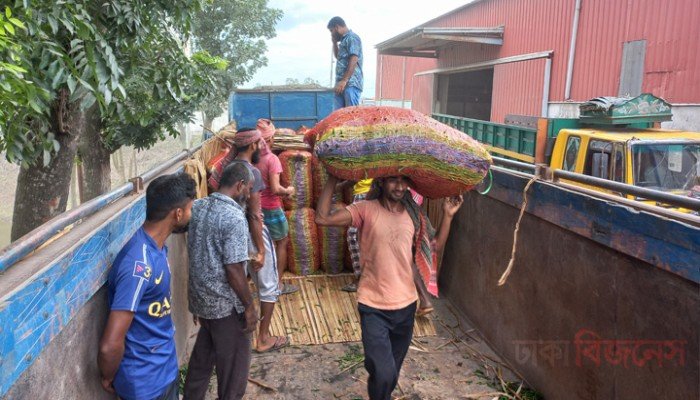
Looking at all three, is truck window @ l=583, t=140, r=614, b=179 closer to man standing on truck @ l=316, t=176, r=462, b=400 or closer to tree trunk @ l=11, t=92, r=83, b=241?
man standing on truck @ l=316, t=176, r=462, b=400

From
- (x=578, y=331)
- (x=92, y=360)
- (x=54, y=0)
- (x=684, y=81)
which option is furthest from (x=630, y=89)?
(x=92, y=360)

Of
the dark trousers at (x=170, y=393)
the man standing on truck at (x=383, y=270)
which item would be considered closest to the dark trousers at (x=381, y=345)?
the man standing on truck at (x=383, y=270)

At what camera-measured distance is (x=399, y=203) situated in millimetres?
3141

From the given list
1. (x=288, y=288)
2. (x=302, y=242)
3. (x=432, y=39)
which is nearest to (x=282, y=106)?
(x=302, y=242)

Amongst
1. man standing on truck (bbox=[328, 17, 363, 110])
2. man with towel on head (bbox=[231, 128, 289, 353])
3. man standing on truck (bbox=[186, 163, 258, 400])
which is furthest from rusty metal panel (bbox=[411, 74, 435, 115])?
man standing on truck (bbox=[186, 163, 258, 400])

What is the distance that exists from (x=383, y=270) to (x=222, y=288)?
36.6 inches

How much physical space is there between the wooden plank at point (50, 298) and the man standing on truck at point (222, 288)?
550 mm

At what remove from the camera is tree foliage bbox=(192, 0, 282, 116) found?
52.6 ft

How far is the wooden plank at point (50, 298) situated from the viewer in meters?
1.40

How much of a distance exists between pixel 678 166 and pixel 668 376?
3232 mm

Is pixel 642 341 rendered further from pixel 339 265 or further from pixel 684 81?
pixel 684 81

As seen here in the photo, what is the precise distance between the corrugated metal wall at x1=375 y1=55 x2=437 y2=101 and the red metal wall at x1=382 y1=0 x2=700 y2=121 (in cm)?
494

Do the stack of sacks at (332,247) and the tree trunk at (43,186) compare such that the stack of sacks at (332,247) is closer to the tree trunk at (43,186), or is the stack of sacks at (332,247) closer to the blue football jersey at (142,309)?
the tree trunk at (43,186)

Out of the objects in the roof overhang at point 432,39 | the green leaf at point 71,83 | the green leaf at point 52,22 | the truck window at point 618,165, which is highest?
the roof overhang at point 432,39
